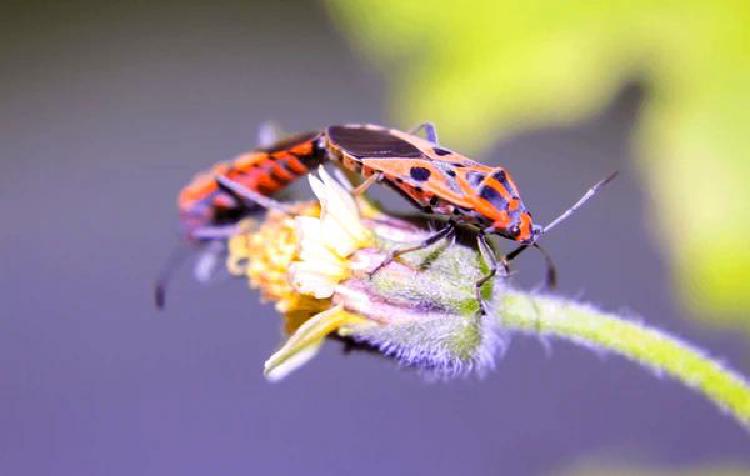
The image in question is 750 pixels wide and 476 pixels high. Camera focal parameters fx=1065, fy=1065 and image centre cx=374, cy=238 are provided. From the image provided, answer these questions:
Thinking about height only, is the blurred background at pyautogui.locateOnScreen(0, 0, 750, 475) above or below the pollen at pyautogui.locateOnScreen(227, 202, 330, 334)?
below

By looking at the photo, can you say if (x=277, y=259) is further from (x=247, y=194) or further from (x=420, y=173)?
(x=420, y=173)

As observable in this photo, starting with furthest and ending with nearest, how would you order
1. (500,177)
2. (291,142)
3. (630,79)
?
1. (630,79)
2. (291,142)
3. (500,177)

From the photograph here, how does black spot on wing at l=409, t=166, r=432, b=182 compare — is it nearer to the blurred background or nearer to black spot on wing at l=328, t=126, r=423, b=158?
black spot on wing at l=328, t=126, r=423, b=158

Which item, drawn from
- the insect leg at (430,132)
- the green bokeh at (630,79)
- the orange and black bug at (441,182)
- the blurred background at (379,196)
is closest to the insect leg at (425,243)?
the orange and black bug at (441,182)

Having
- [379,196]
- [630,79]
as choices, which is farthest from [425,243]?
[630,79]

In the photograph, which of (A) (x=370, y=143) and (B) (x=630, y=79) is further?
(B) (x=630, y=79)

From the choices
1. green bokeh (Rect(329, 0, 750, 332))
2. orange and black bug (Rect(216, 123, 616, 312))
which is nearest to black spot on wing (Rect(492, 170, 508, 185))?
orange and black bug (Rect(216, 123, 616, 312))

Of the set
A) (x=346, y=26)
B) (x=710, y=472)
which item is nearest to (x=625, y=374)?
(x=710, y=472)
